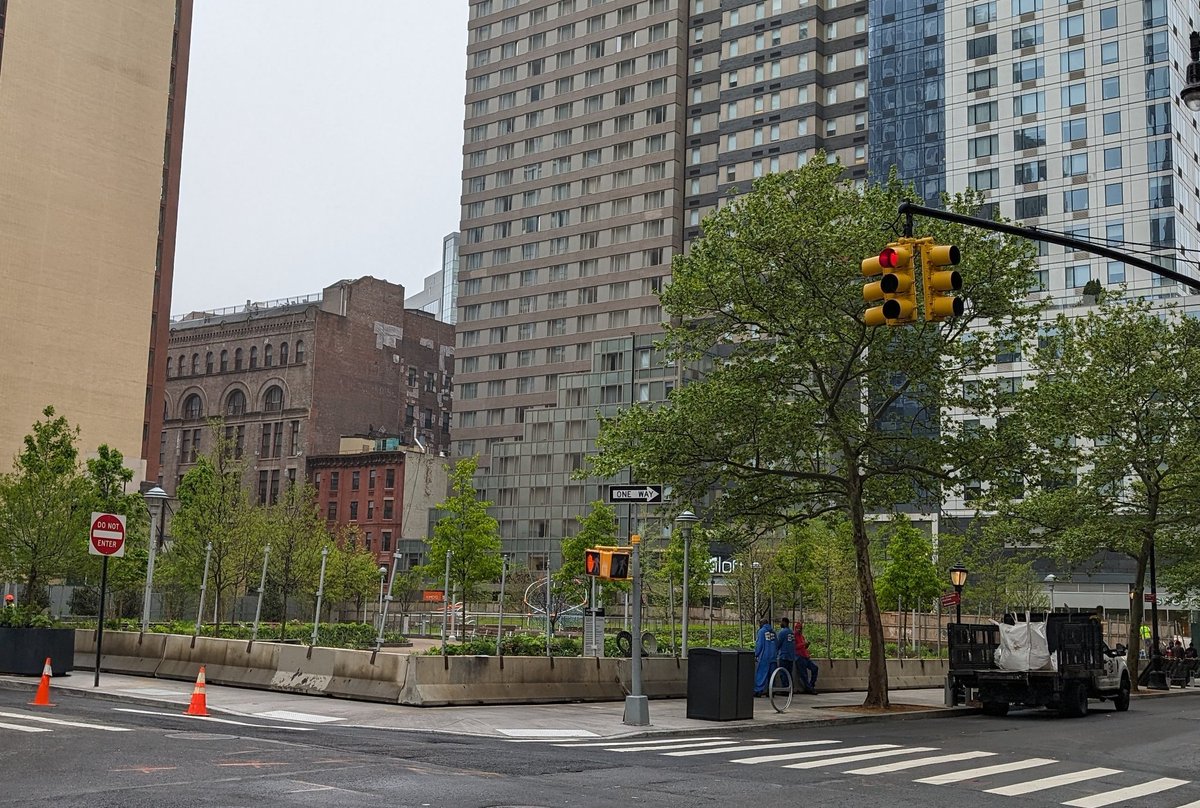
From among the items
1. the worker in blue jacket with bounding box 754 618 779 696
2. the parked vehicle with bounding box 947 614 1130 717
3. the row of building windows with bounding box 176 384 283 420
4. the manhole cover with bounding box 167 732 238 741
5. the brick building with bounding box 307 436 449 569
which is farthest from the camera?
the row of building windows with bounding box 176 384 283 420

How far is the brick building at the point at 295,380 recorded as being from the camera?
117m

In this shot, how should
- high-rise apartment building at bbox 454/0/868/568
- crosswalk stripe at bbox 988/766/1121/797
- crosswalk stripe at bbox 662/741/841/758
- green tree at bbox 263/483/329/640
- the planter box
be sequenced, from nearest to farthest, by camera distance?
crosswalk stripe at bbox 988/766/1121/797
crosswalk stripe at bbox 662/741/841/758
the planter box
green tree at bbox 263/483/329/640
high-rise apartment building at bbox 454/0/868/568

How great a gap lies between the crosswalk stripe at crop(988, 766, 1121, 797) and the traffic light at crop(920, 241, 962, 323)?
5.36 m

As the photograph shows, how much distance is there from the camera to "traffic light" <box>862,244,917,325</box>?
12969 mm

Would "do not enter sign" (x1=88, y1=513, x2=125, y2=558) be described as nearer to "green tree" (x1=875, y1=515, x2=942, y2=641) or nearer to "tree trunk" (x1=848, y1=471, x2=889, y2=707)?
"tree trunk" (x1=848, y1=471, x2=889, y2=707)

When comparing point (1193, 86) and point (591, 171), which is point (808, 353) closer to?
point (1193, 86)

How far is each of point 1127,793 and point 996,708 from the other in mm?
13580

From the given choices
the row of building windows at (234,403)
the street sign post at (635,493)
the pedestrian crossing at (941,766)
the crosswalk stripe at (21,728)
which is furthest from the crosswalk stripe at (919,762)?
the row of building windows at (234,403)

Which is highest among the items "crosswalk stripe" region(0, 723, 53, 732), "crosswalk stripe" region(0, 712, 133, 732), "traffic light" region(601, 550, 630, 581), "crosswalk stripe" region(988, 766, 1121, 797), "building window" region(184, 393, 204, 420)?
"building window" region(184, 393, 204, 420)

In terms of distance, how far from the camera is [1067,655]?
26.4 metres

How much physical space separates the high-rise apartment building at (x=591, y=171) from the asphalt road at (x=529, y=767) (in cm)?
8416

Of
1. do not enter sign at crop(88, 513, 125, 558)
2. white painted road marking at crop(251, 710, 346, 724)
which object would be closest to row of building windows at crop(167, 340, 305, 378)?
do not enter sign at crop(88, 513, 125, 558)

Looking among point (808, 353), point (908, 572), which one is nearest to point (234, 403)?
point (908, 572)

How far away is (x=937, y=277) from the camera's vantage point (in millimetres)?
13312
